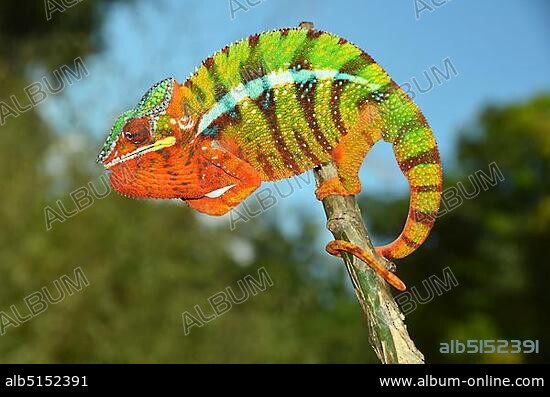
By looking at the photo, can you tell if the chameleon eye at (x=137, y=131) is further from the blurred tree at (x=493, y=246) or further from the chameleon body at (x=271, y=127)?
the blurred tree at (x=493, y=246)

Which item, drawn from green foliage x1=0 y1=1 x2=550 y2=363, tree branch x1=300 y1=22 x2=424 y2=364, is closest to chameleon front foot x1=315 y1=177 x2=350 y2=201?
tree branch x1=300 y1=22 x2=424 y2=364

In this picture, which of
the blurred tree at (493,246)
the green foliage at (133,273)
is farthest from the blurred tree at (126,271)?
the blurred tree at (493,246)

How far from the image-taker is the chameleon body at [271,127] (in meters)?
1.15

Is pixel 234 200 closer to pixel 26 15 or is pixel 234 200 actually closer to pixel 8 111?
pixel 8 111

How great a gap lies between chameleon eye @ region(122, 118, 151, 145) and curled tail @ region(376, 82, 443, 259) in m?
0.42

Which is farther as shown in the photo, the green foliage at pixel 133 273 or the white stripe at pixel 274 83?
the green foliage at pixel 133 273

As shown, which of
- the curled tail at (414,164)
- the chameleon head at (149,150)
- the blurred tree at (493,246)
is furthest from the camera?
the blurred tree at (493,246)

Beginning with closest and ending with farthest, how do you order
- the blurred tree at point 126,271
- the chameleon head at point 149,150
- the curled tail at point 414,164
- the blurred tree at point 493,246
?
the chameleon head at point 149,150
the curled tail at point 414,164
the blurred tree at point 126,271
the blurred tree at point 493,246

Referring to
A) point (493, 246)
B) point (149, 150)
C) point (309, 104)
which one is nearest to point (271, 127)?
point (309, 104)

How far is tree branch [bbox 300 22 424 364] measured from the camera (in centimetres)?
127

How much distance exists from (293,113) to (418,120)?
249 mm

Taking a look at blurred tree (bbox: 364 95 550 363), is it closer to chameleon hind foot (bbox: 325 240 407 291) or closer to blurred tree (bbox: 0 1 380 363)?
blurred tree (bbox: 0 1 380 363)

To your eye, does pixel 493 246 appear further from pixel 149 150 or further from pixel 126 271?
pixel 149 150
